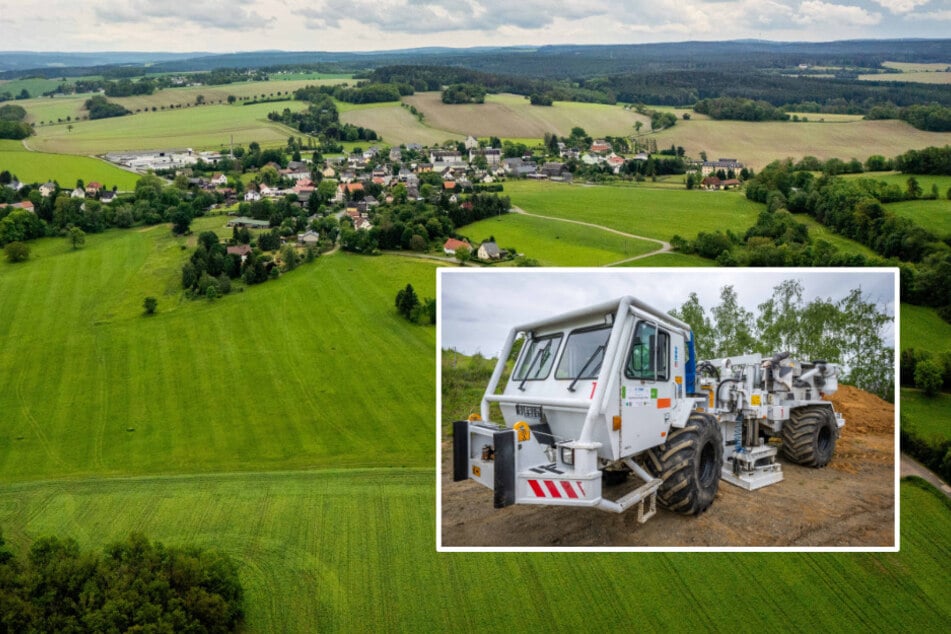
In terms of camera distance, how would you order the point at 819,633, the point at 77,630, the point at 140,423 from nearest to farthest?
the point at 819,633, the point at 77,630, the point at 140,423

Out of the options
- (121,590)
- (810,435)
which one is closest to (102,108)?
(121,590)

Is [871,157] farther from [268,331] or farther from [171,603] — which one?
[171,603]

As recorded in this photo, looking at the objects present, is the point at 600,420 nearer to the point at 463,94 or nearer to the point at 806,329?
the point at 806,329

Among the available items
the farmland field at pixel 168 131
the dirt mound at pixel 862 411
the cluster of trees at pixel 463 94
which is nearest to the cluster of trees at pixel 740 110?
the cluster of trees at pixel 463 94

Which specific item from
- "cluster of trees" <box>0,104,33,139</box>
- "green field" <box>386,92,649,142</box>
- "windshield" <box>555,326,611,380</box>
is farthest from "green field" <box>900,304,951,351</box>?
"cluster of trees" <box>0,104,33,139</box>

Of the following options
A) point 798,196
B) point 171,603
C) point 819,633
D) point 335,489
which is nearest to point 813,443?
point 819,633

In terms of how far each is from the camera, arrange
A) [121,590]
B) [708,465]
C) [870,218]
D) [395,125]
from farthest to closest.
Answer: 1. [395,125]
2. [870,218]
3. [121,590]
4. [708,465]
